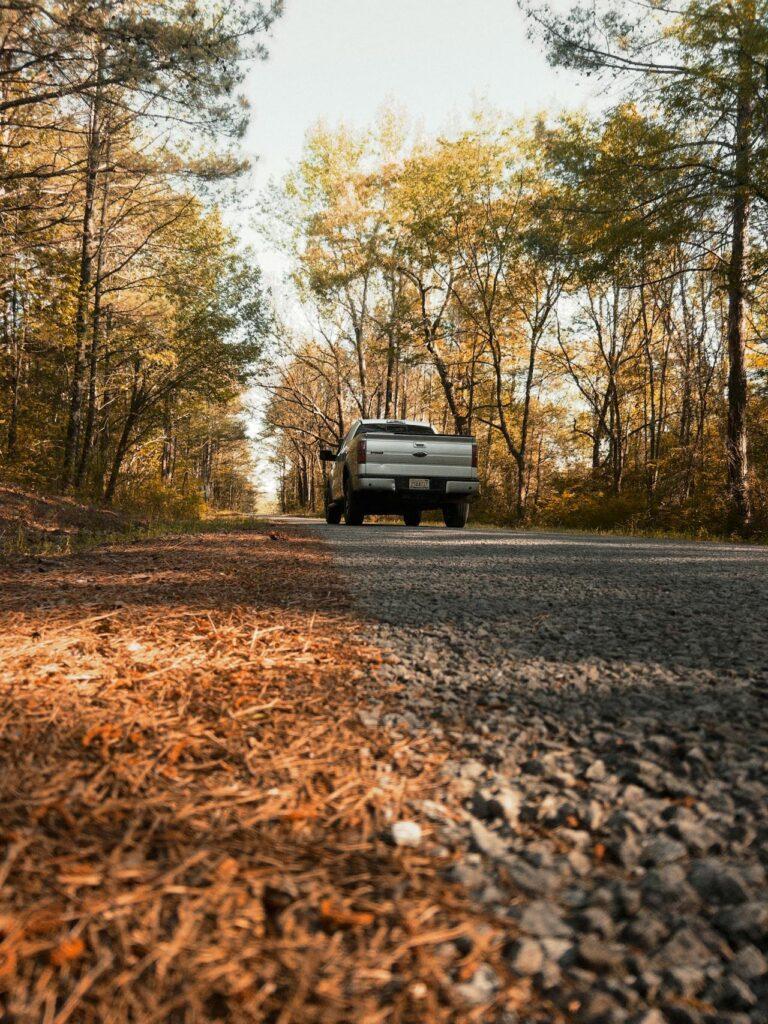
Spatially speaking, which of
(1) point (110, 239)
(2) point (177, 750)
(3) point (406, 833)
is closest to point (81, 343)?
(1) point (110, 239)

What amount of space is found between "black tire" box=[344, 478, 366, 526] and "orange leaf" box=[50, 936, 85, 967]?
1193cm

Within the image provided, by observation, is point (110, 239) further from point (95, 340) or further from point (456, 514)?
point (456, 514)

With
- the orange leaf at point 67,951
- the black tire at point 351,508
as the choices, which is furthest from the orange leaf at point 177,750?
the black tire at point 351,508

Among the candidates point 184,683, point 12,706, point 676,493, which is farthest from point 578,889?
point 676,493

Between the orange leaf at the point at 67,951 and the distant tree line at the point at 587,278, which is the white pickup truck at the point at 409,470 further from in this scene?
the orange leaf at the point at 67,951

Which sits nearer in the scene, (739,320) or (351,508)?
(351,508)

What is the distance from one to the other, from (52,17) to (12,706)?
935cm

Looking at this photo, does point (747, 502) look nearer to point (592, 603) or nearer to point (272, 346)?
point (592, 603)

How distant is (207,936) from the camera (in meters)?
0.96

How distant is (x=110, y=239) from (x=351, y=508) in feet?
37.5

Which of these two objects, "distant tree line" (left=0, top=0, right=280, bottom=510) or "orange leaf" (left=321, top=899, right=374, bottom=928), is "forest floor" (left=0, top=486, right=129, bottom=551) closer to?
"distant tree line" (left=0, top=0, right=280, bottom=510)

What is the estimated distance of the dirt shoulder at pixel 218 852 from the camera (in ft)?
2.87

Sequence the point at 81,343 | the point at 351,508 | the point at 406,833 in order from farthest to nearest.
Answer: the point at 81,343, the point at 351,508, the point at 406,833

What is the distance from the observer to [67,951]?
0.90 m
